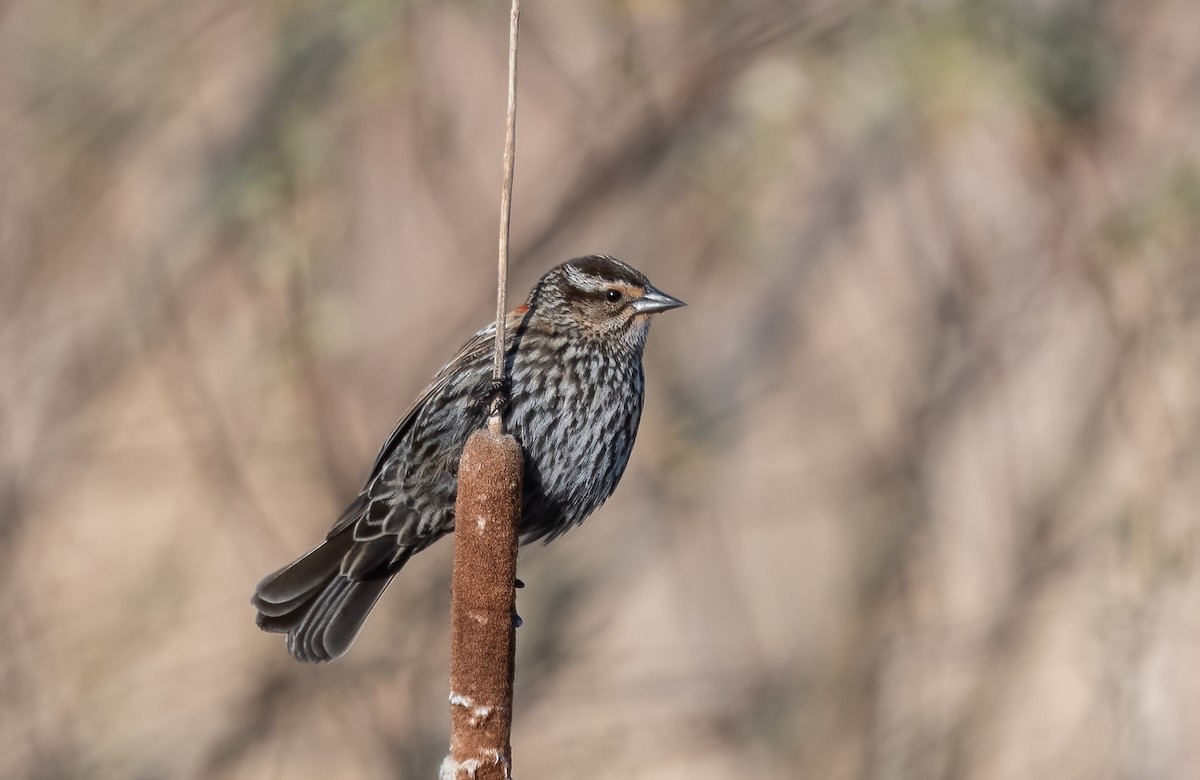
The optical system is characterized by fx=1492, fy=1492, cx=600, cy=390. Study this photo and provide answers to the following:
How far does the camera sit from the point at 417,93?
6391 millimetres

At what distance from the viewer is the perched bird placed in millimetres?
3406

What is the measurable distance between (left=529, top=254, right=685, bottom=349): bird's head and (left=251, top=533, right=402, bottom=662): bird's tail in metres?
0.76

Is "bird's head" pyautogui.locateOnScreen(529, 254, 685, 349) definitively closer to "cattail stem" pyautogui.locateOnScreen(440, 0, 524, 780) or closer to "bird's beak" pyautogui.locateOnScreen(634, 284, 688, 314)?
"bird's beak" pyautogui.locateOnScreen(634, 284, 688, 314)

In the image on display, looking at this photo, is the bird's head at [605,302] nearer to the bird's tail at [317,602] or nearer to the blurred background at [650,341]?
the bird's tail at [317,602]

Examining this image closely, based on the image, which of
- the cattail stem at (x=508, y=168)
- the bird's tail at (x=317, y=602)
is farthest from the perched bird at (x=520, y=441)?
the cattail stem at (x=508, y=168)

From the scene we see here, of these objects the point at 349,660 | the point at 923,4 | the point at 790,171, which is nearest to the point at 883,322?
the point at 790,171

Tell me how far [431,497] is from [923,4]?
11.6 feet

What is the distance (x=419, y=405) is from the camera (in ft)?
12.0

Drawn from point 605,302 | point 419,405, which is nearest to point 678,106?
point 605,302

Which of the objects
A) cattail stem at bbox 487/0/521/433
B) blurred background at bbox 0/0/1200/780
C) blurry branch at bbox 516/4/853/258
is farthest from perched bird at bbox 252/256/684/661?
blurry branch at bbox 516/4/853/258

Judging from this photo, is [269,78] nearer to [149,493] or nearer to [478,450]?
[149,493]

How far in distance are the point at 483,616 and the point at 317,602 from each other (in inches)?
Result: 54.4

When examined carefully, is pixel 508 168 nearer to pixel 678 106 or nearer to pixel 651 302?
pixel 651 302

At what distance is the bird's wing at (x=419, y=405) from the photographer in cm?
357
